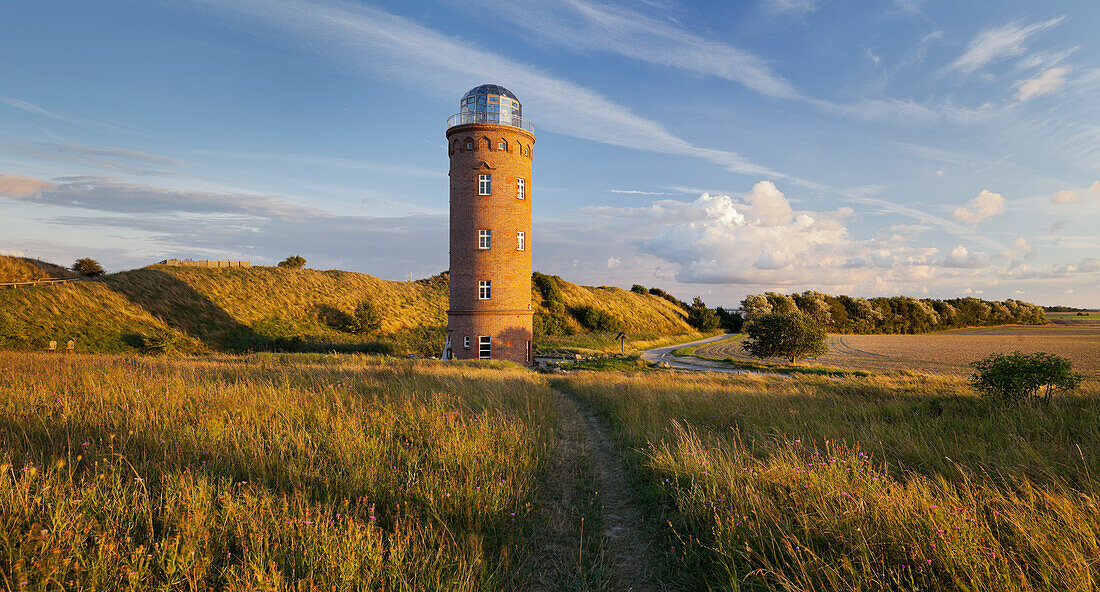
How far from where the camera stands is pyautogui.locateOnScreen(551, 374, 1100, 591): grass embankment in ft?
11.4

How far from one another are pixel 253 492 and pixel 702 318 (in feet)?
269

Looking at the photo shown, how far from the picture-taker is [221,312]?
127 feet

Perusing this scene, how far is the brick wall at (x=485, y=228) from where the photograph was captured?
29.3 m

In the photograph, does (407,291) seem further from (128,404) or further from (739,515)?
(739,515)

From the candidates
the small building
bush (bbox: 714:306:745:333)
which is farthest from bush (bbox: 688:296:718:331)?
the small building

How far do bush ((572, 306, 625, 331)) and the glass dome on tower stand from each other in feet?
113

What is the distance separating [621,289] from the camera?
84.1m

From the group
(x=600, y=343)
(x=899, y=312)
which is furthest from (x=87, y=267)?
(x=899, y=312)

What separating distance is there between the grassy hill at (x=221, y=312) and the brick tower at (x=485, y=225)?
634 centimetres

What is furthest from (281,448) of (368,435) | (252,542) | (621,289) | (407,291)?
(621,289)

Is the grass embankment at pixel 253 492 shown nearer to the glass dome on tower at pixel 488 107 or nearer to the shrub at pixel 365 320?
the glass dome on tower at pixel 488 107

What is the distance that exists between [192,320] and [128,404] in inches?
1432

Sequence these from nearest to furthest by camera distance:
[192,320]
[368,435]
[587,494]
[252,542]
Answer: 1. [252,542]
2. [587,494]
3. [368,435]
4. [192,320]

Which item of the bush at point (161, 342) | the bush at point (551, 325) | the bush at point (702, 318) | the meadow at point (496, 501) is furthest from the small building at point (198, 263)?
the bush at point (702, 318)
